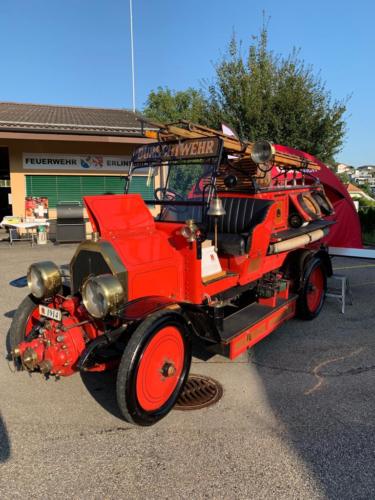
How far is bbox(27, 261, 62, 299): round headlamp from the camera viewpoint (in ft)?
11.2

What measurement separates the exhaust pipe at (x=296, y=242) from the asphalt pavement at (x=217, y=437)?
115cm

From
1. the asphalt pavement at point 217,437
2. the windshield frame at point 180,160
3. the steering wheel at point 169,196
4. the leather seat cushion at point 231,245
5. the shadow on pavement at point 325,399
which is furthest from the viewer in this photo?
the steering wheel at point 169,196

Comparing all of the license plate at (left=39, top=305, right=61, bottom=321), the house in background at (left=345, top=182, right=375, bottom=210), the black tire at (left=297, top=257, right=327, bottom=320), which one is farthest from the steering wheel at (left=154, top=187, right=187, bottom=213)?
the house in background at (left=345, top=182, right=375, bottom=210)

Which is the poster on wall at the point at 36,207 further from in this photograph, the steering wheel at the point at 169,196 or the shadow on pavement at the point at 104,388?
the shadow on pavement at the point at 104,388

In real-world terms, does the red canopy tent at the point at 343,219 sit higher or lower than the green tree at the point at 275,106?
lower

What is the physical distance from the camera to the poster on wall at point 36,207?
41.9 feet

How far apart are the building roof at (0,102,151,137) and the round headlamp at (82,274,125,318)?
27.3 feet

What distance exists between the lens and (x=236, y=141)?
13.8 feet

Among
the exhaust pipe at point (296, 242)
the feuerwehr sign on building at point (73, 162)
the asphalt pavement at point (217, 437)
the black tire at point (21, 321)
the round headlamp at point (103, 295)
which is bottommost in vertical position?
the asphalt pavement at point (217, 437)

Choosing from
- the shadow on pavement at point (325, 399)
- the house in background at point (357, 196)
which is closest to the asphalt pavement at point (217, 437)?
the shadow on pavement at point (325, 399)

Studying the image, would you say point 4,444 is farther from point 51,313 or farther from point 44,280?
point 44,280

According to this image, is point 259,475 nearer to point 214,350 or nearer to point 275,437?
point 275,437

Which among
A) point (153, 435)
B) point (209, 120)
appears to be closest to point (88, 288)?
point (153, 435)

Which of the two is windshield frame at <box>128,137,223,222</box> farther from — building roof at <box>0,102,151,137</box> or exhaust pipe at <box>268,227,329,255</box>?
building roof at <box>0,102,151,137</box>
